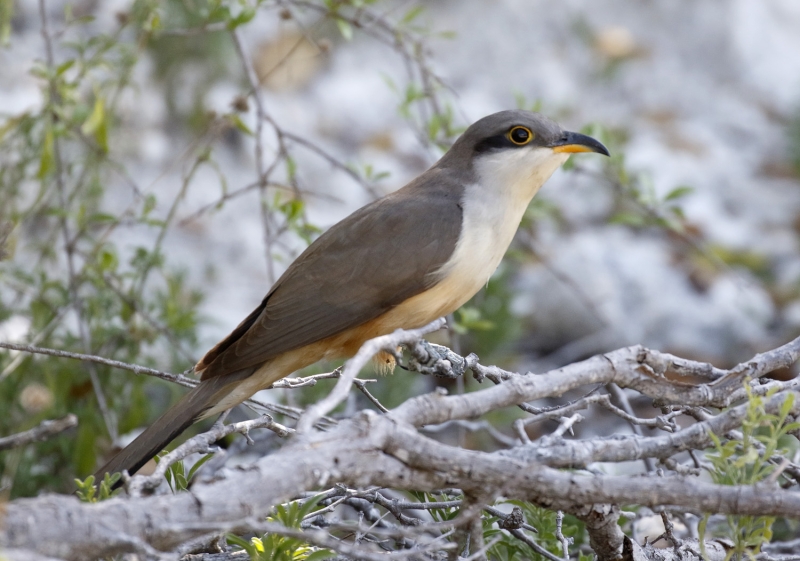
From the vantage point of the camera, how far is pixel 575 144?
406 cm

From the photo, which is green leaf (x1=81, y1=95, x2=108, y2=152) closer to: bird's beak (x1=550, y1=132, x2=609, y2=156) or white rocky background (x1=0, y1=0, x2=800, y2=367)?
white rocky background (x1=0, y1=0, x2=800, y2=367)

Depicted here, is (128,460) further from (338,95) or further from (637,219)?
(338,95)

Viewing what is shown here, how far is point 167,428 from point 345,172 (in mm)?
2590

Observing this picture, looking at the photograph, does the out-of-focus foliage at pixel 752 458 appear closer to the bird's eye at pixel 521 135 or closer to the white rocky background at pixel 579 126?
the bird's eye at pixel 521 135

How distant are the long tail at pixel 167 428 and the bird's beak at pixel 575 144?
5.71 feet

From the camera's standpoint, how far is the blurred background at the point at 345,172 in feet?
14.9

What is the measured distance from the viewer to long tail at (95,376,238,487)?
3195 millimetres

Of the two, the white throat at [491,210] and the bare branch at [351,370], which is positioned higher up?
the white throat at [491,210]

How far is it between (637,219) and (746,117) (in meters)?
6.29

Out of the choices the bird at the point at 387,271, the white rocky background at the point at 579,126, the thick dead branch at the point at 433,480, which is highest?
the white rocky background at the point at 579,126

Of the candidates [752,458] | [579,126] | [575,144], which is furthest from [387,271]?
[579,126]

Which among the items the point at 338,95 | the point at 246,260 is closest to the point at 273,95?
the point at 338,95

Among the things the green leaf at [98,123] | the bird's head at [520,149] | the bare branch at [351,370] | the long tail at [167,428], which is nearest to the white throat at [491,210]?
the bird's head at [520,149]

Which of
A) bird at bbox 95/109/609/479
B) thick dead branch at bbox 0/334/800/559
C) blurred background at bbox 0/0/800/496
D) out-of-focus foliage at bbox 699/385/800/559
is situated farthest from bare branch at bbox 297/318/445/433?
blurred background at bbox 0/0/800/496
